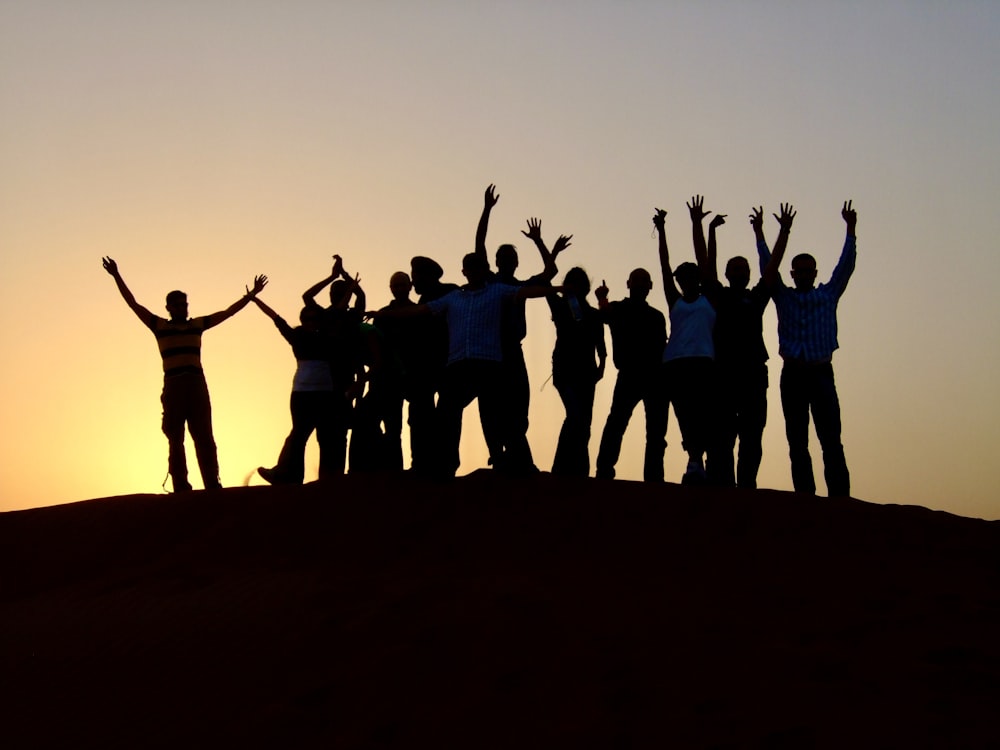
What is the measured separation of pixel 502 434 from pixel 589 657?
3.70 meters

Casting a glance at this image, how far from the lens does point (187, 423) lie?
11.8 meters

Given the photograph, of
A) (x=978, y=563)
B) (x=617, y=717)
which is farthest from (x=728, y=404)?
(x=617, y=717)

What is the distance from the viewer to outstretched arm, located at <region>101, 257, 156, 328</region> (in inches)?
464

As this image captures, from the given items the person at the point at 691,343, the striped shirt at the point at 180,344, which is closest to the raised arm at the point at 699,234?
the person at the point at 691,343

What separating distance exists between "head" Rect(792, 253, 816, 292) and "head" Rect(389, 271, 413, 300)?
136 inches

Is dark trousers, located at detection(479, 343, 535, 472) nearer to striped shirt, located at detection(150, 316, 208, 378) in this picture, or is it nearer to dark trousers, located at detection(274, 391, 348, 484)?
dark trousers, located at detection(274, 391, 348, 484)

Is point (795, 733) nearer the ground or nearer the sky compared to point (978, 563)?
nearer the ground

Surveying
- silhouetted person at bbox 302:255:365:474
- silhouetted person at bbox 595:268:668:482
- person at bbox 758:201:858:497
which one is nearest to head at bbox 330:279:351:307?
silhouetted person at bbox 302:255:365:474

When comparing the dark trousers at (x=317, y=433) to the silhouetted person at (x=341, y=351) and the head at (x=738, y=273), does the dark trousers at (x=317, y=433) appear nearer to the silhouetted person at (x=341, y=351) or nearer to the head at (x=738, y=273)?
the silhouetted person at (x=341, y=351)

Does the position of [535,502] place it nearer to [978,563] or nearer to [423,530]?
[423,530]

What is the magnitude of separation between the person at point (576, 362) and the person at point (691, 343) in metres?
0.76

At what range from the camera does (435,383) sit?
35.7 feet

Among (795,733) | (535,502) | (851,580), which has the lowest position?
(795,733)

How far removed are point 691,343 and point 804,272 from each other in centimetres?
123
